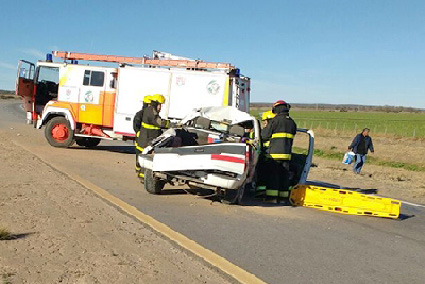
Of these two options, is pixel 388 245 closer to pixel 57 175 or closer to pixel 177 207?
pixel 177 207

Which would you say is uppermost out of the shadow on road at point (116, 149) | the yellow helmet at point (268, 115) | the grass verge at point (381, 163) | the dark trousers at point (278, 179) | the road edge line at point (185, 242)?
the yellow helmet at point (268, 115)

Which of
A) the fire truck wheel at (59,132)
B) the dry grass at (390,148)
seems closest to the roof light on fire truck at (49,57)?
the fire truck wheel at (59,132)

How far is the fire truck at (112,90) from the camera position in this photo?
15.0m

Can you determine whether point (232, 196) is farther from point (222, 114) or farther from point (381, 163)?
point (381, 163)

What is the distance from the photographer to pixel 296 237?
21.5ft

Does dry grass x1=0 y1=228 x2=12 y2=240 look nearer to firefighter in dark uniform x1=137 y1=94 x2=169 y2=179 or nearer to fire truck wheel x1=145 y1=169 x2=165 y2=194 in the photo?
fire truck wheel x1=145 y1=169 x2=165 y2=194

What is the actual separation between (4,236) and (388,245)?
4.67 meters

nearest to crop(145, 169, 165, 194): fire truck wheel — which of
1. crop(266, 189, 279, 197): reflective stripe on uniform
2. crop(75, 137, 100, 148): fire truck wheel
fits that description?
crop(266, 189, 279, 197): reflective stripe on uniform

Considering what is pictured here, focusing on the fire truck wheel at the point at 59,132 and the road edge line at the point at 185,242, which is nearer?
the road edge line at the point at 185,242

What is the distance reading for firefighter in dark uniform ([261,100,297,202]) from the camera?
9.04m

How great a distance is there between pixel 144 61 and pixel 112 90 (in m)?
1.37

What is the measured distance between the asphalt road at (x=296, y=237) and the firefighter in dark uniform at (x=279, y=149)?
46 centimetres

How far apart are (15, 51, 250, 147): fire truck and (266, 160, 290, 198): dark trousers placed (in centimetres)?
589

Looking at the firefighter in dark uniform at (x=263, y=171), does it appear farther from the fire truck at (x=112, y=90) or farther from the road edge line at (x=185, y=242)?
the fire truck at (x=112, y=90)
